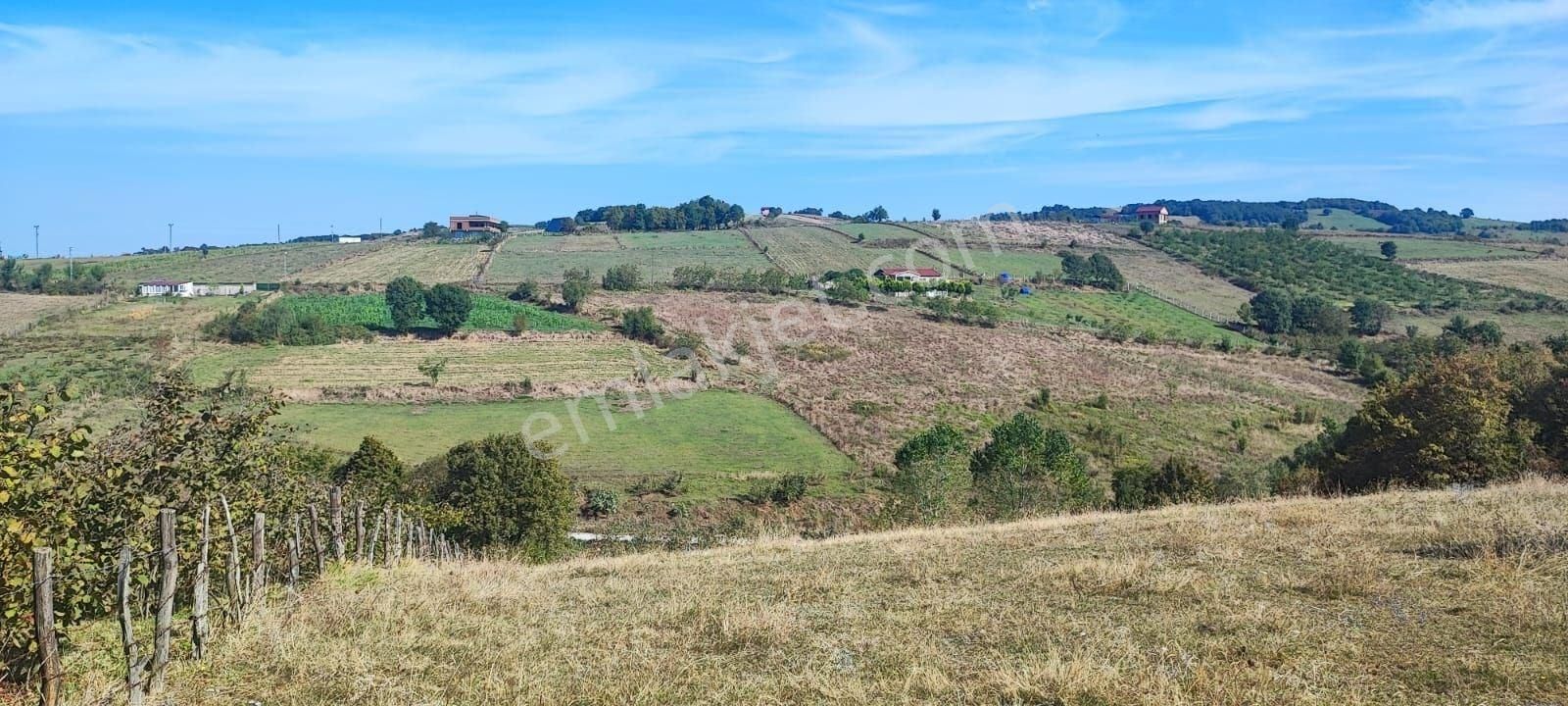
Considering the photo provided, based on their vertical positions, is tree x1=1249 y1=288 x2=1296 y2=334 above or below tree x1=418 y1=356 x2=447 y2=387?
above

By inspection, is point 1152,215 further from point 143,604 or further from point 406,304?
point 143,604

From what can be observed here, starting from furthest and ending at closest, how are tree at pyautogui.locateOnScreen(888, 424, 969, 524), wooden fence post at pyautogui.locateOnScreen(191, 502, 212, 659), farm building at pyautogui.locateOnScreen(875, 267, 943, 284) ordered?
farm building at pyautogui.locateOnScreen(875, 267, 943, 284) → tree at pyautogui.locateOnScreen(888, 424, 969, 524) → wooden fence post at pyautogui.locateOnScreen(191, 502, 212, 659)

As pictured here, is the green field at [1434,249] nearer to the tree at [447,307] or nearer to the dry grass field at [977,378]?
the dry grass field at [977,378]

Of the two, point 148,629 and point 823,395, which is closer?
point 148,629

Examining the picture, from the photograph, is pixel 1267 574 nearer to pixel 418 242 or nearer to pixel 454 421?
pixel 454 421

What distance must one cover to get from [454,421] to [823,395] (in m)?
22.6

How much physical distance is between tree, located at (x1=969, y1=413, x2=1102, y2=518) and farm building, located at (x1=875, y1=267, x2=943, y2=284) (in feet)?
168

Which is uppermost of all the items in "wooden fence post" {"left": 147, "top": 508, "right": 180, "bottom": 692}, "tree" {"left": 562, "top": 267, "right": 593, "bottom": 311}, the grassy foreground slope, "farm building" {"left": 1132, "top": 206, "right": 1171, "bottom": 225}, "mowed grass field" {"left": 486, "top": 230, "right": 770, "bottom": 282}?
"farm building" {"left": 1132, "top": 206, "right": 1171, "bottom": 225}

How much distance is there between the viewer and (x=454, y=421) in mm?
49906

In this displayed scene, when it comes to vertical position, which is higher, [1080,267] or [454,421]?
[1080,267]

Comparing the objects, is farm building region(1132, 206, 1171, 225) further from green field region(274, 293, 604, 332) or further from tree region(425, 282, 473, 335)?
tree region(425, 282, 473, 335)

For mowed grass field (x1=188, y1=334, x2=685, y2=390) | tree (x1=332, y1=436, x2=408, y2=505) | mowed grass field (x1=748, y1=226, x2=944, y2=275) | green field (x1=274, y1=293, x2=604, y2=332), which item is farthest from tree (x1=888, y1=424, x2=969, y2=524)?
mowed grass field (x1=748, y1=226, x2=944, y2=275)

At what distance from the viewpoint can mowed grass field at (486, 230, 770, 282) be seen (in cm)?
10362

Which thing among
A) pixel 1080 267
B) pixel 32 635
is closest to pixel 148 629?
pixel 32 635
